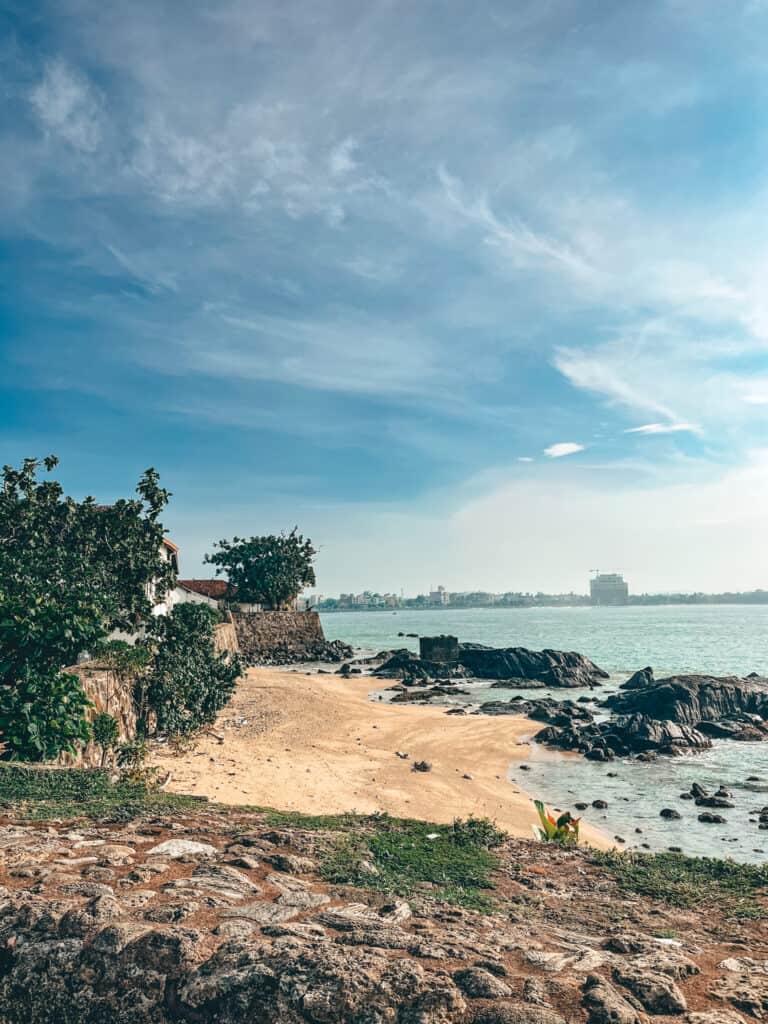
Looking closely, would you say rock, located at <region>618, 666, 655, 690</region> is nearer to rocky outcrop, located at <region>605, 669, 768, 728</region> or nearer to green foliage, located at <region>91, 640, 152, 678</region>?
rocky outcrop, located at <region>605, 669, 768, 728</region>

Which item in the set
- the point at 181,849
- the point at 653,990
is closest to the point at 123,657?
the point at 181,849

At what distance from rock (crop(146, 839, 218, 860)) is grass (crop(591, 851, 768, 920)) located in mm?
5258

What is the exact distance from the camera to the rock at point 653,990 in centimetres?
478

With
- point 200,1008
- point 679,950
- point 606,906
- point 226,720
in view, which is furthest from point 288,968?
point 226,720

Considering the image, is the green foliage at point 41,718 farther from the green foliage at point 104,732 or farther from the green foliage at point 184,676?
the green foliage at point 184,676

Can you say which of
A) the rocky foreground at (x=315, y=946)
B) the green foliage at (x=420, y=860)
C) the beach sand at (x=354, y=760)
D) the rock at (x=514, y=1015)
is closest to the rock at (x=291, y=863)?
the rocky foreground at (x=315, y=946)

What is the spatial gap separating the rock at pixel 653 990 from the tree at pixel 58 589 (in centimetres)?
1000

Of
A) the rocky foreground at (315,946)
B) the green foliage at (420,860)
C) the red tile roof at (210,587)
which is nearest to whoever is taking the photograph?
the rocky foreground at (315,946)

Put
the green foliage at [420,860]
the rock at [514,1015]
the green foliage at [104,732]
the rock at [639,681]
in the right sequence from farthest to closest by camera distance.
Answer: the rock at [639,681], the green foliage at [104,732], the green foliage at [420,860], the rock at [514,1015]

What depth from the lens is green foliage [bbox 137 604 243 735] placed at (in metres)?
18.9

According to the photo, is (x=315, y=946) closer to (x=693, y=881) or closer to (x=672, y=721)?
(x=693, y=881)

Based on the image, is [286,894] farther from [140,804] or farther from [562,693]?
[562,693]

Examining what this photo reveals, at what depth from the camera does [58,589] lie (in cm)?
1570

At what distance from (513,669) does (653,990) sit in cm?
5216
